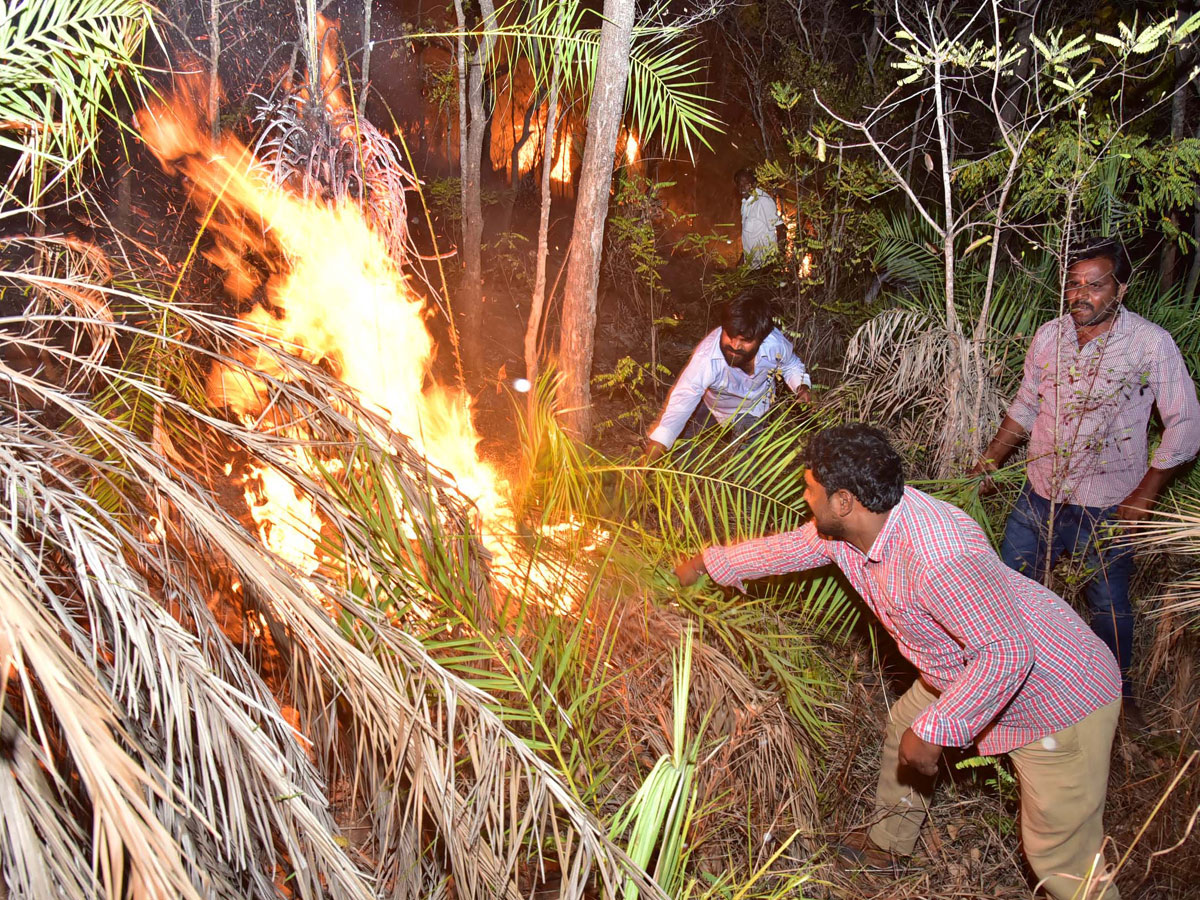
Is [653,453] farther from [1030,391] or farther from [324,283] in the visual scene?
[1030,391]

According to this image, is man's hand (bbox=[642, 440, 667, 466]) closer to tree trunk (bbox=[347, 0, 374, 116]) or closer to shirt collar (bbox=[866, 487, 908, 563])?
shirt collar (bbox=[866, 487, 908, 563])

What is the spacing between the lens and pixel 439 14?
8195 millimetres

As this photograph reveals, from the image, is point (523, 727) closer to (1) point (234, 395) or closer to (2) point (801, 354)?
(1) point (234, 395)

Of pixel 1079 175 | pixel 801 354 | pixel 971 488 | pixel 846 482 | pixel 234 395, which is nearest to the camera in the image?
pixel 846 482

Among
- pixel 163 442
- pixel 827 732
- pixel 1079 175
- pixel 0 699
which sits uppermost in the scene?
pixel 1079 175

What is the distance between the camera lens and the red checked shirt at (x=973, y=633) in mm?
2568

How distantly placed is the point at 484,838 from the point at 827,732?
2.06 meters

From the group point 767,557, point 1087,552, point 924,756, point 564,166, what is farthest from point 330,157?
point 564,166

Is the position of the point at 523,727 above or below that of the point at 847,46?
below

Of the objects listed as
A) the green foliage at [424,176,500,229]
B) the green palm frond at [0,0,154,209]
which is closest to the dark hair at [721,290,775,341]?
the green palm frond at [0,0,154,209]

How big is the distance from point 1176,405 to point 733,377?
6.43 ft

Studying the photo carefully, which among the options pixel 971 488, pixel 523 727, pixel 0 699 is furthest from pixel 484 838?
pixel 971 488

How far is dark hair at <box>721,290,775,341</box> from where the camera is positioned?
13.8 feet

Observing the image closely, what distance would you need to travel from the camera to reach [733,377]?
4430 millimetres
